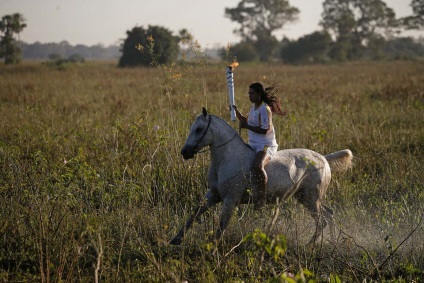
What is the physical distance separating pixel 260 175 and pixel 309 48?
2091 inches

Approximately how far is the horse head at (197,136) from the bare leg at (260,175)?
56cm

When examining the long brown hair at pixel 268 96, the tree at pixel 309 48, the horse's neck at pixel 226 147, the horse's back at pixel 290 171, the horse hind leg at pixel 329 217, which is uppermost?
the tree at pixel 309 48

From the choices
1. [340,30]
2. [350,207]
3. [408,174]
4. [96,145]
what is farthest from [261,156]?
[340,30]

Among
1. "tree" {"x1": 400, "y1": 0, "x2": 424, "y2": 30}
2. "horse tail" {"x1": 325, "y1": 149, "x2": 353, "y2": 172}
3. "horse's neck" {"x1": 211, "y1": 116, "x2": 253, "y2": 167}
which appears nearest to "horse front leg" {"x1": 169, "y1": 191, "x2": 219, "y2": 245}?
"horse's neck" {"x1": 211, "y1": 116, "x2": 253, "y2": 167}

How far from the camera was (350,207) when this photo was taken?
6.02m

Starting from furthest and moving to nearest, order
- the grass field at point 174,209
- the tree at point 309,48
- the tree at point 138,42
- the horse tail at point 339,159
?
the tree at point 309,48 < the tree at point 138,42 < the horse tail at point 339,159 < the grass field at point 174,209

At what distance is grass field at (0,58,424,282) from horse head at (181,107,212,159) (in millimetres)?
478

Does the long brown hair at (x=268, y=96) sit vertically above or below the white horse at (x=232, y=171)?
above

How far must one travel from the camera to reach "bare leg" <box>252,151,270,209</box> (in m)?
4.88

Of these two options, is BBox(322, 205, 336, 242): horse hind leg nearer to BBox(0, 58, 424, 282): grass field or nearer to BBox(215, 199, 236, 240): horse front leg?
BBox(0, 58, 424, 282): grass field

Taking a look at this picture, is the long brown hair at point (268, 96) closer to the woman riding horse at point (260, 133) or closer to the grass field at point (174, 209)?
the woman riding horse at point (260, 133)

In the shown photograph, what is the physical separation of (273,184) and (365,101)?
33.2 feet

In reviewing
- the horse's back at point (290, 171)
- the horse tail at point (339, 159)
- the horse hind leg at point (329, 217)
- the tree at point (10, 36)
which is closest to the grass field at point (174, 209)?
the horse hind leg at point (329, 217)

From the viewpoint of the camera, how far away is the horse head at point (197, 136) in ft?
15.9
